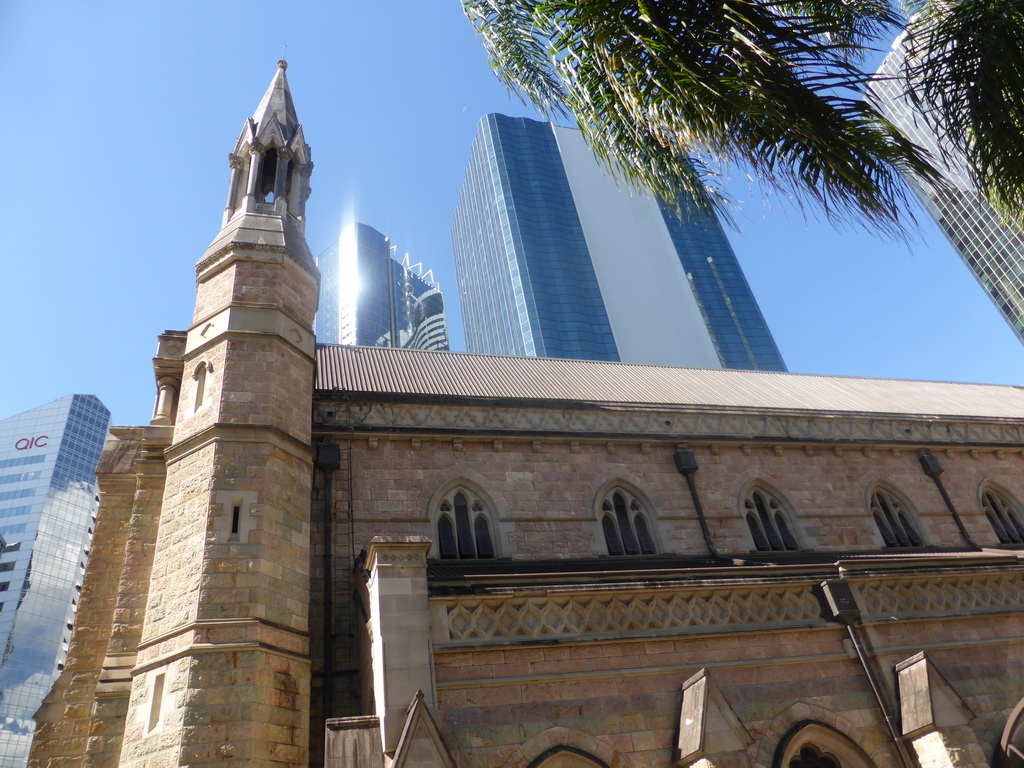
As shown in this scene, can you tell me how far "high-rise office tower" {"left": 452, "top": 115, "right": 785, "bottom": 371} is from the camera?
274 ft

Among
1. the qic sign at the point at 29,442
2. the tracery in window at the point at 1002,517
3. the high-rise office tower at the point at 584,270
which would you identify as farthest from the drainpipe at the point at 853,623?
the qic sign at the point at 29,442

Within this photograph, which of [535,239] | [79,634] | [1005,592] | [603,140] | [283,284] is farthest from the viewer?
[535,239]

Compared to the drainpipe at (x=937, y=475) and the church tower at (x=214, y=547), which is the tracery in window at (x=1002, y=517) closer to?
the drainpipe at (x=937, y=475)

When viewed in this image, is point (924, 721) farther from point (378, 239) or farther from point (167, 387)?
point (378, 239)

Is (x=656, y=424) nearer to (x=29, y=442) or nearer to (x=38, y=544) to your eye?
(x=38, y=544)

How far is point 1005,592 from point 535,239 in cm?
7771

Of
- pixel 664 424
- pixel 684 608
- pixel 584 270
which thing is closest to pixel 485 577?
pixel 684 608

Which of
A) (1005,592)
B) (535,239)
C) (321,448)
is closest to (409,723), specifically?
(321,448)

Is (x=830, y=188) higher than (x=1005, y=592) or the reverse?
higher

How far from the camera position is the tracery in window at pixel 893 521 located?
1594 cm

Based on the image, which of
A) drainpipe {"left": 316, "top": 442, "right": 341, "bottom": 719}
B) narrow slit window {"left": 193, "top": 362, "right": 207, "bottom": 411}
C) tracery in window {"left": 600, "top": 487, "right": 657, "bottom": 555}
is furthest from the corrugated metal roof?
narrow slit window {"left": 193, "top": 362, "right": 207, "bottom": 411}

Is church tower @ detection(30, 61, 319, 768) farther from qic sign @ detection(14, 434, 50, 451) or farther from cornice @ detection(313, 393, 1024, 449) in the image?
qic sign @ detection(14, 434, 50, 451)

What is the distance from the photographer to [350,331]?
11588 centimetres

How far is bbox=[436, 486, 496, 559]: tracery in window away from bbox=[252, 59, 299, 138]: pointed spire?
366 inches
